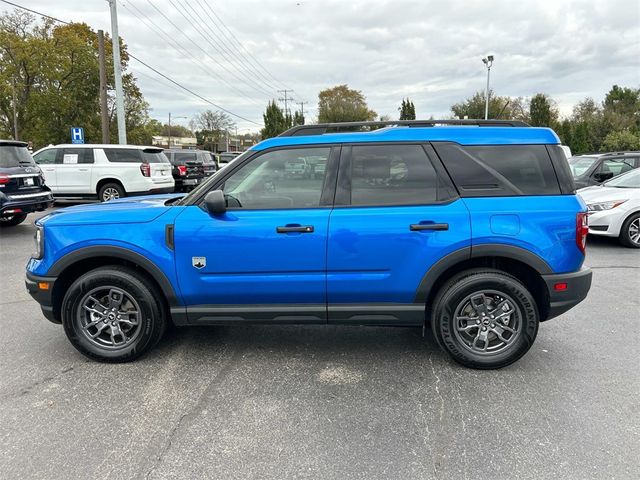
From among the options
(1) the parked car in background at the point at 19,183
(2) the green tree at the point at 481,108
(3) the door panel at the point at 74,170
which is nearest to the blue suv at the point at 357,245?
(1) the parked car in background at the point at 19,183

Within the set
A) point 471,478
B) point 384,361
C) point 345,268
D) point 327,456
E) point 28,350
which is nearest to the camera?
point 471,478

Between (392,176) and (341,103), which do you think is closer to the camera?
(392,176)

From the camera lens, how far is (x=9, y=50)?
117 feet

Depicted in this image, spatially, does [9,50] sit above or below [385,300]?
above

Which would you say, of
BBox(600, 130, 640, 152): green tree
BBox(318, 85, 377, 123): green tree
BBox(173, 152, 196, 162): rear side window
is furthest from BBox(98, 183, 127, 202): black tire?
BBox(318, 85, 377, 123): green tree

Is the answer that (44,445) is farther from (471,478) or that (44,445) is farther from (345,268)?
(471,478)

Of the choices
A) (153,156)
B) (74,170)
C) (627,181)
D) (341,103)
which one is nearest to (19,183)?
(74,170)

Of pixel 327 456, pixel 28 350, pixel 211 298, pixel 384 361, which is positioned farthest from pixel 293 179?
pixel 28 350

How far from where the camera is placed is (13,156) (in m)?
9.50

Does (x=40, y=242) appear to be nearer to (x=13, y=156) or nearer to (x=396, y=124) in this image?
(x=396, y=124)

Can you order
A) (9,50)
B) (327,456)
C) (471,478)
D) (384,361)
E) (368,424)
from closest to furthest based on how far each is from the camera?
1. (471,478)
2. (327,456)
3. (368,424)
4. (384,361)
5. (9,50)

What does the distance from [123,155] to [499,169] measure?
41.0 ft

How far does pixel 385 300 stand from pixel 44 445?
2387 millimetres

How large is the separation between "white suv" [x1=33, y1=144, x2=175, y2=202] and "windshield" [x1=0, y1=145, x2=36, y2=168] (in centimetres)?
355
